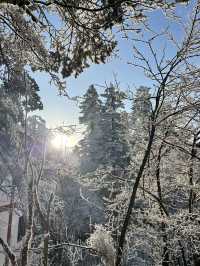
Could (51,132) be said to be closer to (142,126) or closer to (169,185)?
(142,126)

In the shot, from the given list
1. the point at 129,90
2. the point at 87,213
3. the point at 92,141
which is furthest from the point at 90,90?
the point at 129,90

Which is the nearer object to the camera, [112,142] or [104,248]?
[104,248]

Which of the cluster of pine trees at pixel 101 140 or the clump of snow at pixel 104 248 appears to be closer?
the clump of snow at pixel 104 248

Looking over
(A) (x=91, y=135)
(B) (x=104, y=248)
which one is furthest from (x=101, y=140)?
(B) (x=104, y=248)

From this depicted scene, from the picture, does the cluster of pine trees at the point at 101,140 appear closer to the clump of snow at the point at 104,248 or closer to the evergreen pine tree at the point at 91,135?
the evergreen pine tree at the point at 91,135

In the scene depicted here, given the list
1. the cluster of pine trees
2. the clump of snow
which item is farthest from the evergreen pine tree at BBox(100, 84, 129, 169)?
the clump of snow

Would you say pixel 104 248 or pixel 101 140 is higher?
pixel 101 140

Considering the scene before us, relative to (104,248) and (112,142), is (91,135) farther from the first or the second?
(104,248)

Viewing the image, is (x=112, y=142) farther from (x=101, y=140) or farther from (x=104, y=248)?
(x=104, y=248)

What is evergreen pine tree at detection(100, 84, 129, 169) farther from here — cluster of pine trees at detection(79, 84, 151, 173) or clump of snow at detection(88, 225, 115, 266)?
clump of snow at detection(88, 225, 115, 266)

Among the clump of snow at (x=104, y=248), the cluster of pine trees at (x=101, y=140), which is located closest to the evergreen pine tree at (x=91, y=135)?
the cluster of pine trees at (x=101, y=140)

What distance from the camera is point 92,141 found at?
37156mm

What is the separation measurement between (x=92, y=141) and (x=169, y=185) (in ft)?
84.9

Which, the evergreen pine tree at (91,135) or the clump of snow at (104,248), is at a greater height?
the evergreen pine tree at (91,135)
